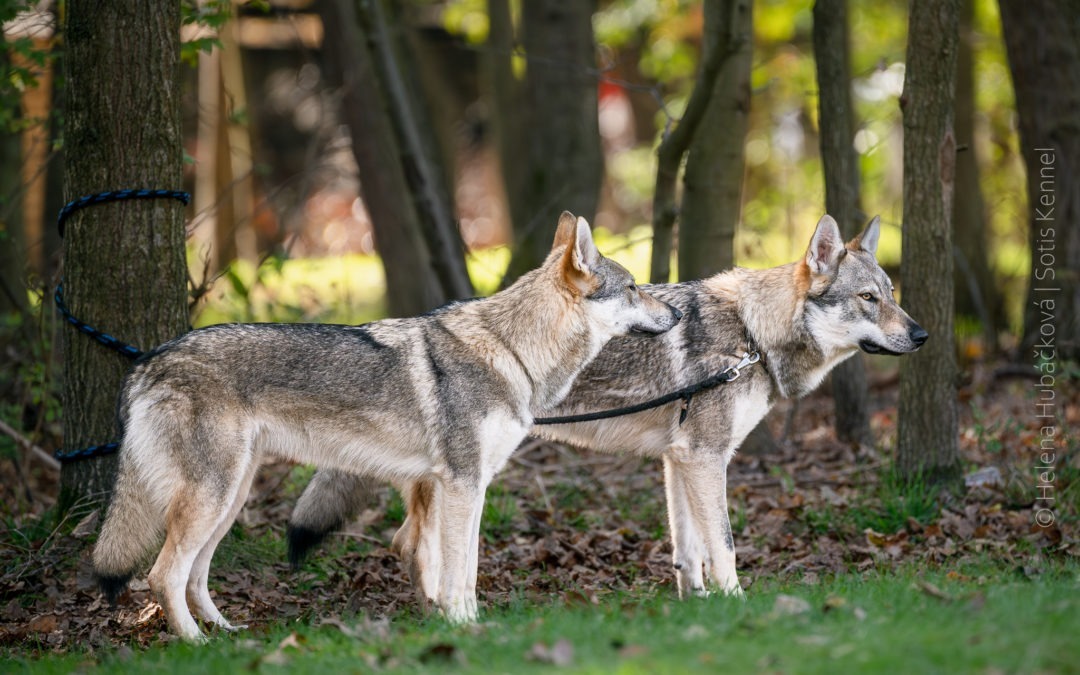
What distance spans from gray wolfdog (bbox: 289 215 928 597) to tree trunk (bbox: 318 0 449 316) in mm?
6512

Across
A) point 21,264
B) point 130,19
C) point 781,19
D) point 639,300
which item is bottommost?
point 639,300

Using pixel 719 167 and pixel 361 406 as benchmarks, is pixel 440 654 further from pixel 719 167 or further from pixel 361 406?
pixel 719 167

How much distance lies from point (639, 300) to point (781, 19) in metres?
15.9

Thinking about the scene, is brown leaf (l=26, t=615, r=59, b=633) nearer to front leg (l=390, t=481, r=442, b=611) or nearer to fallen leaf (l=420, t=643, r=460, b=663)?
front leg (l=390, t=481, r=442, b=611)

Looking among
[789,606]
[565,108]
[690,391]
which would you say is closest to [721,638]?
[789,606]

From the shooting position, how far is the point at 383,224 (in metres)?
13.5

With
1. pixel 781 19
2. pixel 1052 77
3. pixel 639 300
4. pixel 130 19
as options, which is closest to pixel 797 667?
pixel 639 300

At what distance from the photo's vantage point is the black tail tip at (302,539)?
6191 millimetres

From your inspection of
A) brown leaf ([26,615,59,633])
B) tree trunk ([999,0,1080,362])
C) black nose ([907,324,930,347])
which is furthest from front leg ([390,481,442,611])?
tree trunk ([999,0,1080,362])

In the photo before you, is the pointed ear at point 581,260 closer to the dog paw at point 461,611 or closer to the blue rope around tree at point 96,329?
the dog paw at point 461,611

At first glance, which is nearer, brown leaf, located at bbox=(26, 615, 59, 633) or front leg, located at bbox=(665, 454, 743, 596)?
brown leaf, located at bbox=(26, 615, 59, 633)

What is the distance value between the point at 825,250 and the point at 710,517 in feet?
5.76

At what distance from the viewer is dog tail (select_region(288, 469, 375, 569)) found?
620 cm

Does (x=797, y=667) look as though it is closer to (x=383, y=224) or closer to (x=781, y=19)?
(x=383, y=224)
